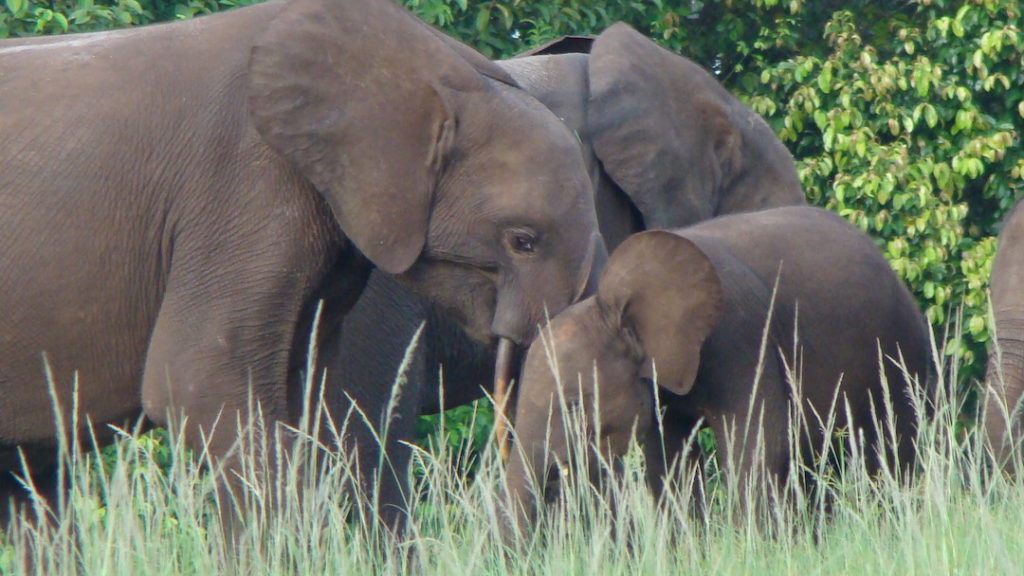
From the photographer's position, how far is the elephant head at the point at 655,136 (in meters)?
6.32

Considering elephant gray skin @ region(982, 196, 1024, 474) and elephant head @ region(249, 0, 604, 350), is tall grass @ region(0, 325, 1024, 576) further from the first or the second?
elephant gray skin @ region(982, 196, 1024, 474)

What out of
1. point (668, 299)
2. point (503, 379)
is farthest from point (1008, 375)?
point (503, 379)

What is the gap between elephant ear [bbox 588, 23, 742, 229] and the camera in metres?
6.32

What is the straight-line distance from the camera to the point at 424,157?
15.1 feet

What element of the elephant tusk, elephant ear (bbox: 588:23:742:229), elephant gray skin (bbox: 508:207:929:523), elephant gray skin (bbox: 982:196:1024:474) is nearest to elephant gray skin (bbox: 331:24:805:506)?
elephant ear (bbox: 588:23:742:229)

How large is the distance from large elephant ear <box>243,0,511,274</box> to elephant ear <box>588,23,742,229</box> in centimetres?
170

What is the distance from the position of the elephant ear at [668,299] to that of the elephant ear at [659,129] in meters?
1.34

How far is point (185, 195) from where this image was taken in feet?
14.9

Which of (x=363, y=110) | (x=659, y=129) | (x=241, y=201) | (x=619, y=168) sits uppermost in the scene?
(x=363, y=110)

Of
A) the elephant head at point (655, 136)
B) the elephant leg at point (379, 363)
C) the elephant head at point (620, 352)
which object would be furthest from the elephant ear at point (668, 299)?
the elephant head at point (655, 136)

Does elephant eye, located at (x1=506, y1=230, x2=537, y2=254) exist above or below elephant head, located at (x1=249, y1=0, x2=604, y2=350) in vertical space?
below

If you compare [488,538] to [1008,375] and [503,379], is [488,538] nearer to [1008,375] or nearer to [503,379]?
[503,379]

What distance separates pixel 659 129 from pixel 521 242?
6.27 ft

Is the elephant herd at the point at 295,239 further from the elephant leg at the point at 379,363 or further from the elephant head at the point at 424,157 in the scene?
the elephant leg at the point at 379,363
